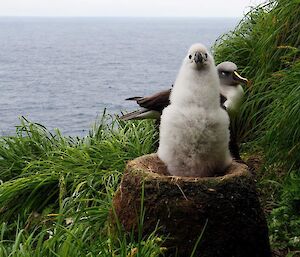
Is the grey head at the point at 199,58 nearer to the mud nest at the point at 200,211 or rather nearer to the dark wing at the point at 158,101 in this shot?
the mud nest at the point at 200,211

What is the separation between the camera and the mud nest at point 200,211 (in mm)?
3475

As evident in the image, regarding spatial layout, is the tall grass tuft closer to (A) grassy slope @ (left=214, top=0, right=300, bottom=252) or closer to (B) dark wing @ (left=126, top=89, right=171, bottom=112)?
(A) grassy slope @ (left=214, top=0, right=300, bottom=252)

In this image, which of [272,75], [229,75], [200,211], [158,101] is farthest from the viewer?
[272,75]

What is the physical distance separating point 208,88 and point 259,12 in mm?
4061

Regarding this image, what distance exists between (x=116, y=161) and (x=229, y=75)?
123cm

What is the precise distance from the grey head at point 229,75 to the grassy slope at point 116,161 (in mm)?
351

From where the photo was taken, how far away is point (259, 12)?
7.38 m

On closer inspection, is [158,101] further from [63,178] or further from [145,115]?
[63,178]

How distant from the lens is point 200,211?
138 inches

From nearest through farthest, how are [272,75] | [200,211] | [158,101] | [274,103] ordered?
1. [200,211]
2. [158,101]
3. [274,103]
4. [272,75]

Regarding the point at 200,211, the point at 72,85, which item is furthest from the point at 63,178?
the point at 72,85

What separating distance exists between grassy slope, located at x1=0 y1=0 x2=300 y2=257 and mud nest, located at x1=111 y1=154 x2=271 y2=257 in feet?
0.53

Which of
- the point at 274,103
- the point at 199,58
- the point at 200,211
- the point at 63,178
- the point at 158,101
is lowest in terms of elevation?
the point at 63,178

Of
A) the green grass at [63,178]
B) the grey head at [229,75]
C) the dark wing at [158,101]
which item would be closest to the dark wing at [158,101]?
the dark wing at [158,101]
